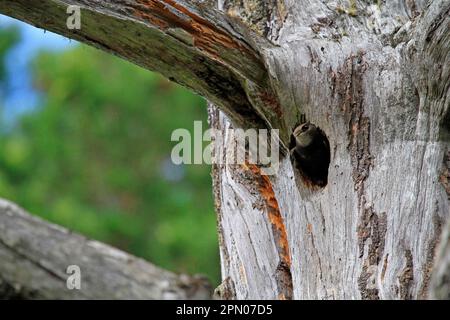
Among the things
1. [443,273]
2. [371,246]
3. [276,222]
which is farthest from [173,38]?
[443,273]

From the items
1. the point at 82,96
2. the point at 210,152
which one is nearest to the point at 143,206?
the point at 82,96

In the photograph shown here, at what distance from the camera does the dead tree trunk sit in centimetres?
258

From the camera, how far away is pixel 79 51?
1080cm

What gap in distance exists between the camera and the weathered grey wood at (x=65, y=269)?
7.50 ft

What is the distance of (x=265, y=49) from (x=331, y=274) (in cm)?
72

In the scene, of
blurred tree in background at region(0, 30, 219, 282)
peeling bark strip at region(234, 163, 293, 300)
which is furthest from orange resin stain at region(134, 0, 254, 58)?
blurred tree in background at region(0, 30, 219, 282)

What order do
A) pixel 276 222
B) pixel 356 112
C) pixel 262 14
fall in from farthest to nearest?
pixel 262 14
pixel 276 222
pixel 356 112

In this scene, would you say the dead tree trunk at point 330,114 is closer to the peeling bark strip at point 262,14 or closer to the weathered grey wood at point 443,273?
the peeling bark strip at point 262,14

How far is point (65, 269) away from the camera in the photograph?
2373 mm

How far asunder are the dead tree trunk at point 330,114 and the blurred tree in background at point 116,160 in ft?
22.2

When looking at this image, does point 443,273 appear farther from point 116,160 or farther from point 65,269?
point 116,160

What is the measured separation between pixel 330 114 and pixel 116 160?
7853mm

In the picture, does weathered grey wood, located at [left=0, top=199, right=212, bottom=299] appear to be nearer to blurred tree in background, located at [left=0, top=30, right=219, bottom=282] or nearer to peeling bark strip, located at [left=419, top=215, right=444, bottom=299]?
peeling bark strip, located at [left=419, top=215, right=444, bottom=299]

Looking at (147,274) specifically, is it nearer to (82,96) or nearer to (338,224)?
(338,224)
